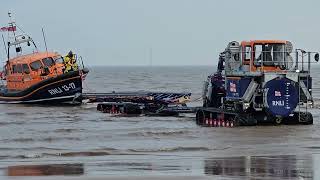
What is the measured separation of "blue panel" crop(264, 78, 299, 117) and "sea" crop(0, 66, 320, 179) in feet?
1.84

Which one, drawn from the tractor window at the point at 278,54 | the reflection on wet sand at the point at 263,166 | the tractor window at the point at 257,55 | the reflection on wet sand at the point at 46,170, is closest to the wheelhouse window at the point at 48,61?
the tractor window at the point at 257,55

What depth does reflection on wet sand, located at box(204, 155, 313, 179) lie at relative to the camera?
1255cm

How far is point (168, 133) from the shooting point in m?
21.9

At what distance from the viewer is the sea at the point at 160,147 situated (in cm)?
1328

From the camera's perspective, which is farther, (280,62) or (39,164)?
(280,62)

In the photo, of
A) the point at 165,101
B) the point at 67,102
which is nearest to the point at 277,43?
the point at 165,101

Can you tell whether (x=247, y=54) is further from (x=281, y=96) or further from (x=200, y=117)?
(x=200, y=117)

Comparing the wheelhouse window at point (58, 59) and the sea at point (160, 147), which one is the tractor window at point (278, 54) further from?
the wheelhouse window at point (58, 59)

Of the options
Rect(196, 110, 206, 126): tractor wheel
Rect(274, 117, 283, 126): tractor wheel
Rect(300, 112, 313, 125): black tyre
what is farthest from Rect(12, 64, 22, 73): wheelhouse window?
Rect(300, 112, 313, 125): black tyre

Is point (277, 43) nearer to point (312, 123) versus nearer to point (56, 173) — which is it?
point (312, 123)

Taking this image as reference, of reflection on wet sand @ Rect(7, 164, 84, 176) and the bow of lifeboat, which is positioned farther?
the bow of lifeboat

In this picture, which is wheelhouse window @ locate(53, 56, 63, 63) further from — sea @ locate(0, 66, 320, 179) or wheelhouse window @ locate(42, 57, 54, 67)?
sea @ locate(0, 66, 320, 179)

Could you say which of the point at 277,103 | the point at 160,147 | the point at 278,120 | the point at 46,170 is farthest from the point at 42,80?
the point at 46,170

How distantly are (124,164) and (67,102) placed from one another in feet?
79.4
